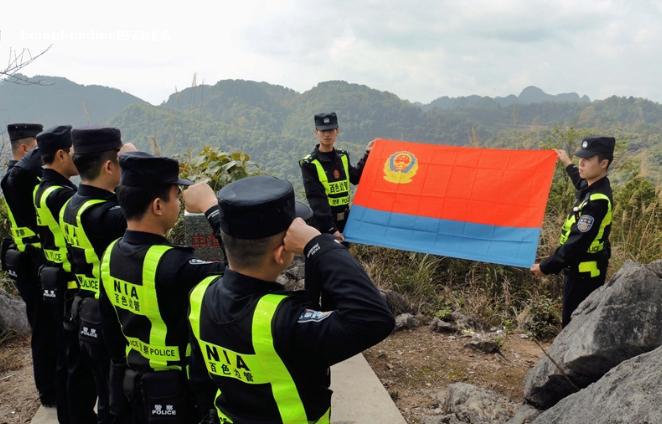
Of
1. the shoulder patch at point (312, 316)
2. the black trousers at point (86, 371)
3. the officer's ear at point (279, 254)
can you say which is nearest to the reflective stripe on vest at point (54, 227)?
the black trousers at point (86, 371)

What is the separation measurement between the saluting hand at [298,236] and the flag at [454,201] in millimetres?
3506

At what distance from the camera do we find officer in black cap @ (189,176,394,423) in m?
1.40

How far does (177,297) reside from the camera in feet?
6.79

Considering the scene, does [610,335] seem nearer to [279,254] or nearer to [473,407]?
[473,407]

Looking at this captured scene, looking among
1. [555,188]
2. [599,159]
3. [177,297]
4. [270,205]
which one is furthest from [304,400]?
[555,188]

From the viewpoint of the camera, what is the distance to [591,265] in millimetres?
3770

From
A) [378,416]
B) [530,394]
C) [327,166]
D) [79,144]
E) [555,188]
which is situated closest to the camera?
[79,144]

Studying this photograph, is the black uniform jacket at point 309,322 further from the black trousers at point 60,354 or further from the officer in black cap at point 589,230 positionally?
the officer in black cap at point 589,230

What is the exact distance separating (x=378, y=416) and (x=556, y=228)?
3856mm

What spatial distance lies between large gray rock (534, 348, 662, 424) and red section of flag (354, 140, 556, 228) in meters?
2.60

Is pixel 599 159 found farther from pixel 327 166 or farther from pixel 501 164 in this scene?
pixel 327 166

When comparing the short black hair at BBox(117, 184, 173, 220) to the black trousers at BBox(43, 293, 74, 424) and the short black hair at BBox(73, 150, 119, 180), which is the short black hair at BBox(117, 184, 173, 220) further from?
the black trousers at BBox(43, 293, 74, 424)

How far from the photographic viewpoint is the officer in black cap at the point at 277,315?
1.40 meters

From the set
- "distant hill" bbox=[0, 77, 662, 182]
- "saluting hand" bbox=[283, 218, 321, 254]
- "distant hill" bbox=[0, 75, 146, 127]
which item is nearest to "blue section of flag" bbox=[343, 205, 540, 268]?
"saluting hand" bbox=[283, 218, 321, 254]
